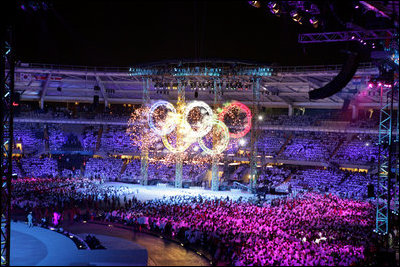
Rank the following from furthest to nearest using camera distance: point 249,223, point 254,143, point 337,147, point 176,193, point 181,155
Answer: point 337,147 < point 181,155 < point 254,143 < point 176,193 < point 249,223

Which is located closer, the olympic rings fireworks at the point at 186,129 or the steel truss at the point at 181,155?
the olympic rings fireworks at the point at 186,129

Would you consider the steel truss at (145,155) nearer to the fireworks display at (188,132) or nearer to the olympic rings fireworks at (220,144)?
the fireworks display at (188,132)

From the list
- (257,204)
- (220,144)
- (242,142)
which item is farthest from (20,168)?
(257,204)

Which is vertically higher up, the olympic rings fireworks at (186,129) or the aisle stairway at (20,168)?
the olympic rings fireworks at (186,129)

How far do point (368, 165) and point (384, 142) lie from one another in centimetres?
2284

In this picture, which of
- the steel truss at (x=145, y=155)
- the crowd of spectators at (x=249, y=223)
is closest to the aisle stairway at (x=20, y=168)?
the crowd of spectators at (x=249, y=223)

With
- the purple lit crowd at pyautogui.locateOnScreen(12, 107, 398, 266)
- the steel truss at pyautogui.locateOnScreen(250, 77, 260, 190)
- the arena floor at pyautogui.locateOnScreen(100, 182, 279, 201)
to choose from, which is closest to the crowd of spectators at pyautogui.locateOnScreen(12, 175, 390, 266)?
the purple lit crowd at pyautogui.locateOnScreen(12, 107, 398, 266)

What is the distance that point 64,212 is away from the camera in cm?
2706

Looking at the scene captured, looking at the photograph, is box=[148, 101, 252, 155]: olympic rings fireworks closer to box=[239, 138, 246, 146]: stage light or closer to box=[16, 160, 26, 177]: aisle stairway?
box=[239, 138, 246, 146]: stage light

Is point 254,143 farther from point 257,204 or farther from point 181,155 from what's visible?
point 257,204

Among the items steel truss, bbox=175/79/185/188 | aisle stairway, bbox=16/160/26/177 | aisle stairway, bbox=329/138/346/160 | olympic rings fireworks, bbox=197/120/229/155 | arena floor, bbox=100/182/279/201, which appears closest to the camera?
olympic rings fireworks, bbox=197/120/229/155

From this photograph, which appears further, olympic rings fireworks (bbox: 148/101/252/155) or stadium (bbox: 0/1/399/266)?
olympic rings fireworks (bbox: 148/101/252/155)

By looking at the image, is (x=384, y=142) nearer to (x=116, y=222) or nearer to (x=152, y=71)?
(x=116, y=222)

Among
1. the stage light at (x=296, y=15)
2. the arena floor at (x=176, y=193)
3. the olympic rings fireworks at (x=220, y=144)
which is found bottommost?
the arena floor at (x=176, y=193)
